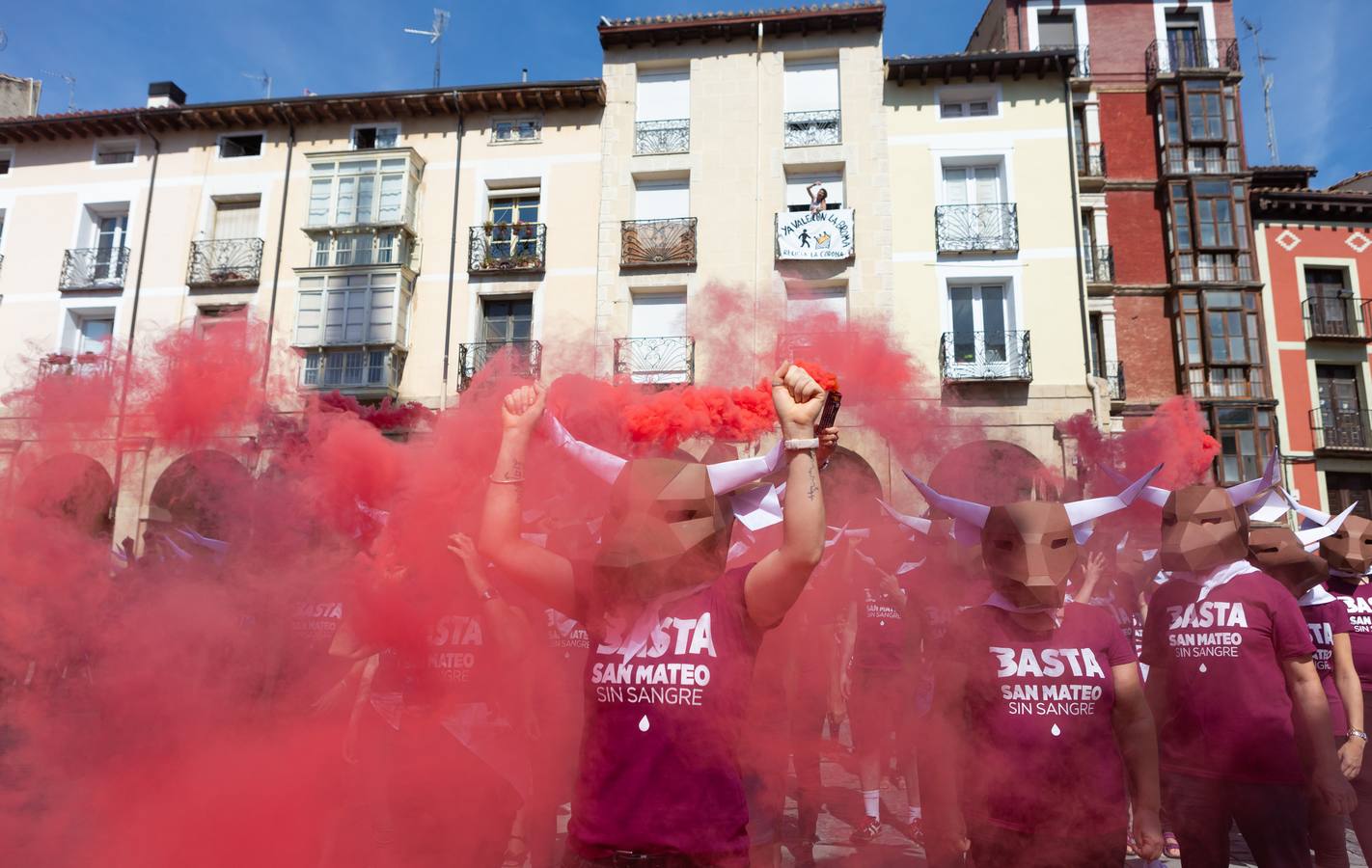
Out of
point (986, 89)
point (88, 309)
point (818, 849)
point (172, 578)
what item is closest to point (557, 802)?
point (818, 849)

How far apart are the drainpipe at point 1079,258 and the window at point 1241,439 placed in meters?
4.21

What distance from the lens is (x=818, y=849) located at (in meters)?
5.91

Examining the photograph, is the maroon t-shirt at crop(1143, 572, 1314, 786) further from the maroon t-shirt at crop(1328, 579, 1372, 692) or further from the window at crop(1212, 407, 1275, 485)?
the window at crop(1212, 407, 1275, 485)

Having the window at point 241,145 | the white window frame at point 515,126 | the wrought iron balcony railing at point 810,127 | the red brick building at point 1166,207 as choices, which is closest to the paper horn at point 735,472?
the wrought iron balcony railing at point 810,127

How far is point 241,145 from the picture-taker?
821 inches

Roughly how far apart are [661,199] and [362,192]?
6818 millimetres

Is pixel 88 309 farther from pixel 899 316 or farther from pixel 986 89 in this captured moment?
pixel 986 89

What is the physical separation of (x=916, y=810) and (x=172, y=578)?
5.64 metres

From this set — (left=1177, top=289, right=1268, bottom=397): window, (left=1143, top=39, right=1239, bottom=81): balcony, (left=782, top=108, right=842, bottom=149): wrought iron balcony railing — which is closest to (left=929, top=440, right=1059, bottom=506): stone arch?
(left=1177, top=289, right=1268, bottom=397): window

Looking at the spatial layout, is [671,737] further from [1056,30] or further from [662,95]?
[1056,30]

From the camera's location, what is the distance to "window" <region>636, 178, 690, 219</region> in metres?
18.9

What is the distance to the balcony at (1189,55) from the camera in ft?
69.7

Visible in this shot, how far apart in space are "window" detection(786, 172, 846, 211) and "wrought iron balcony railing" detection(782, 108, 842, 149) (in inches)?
27.1

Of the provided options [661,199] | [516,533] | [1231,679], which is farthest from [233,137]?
[1231,679]
